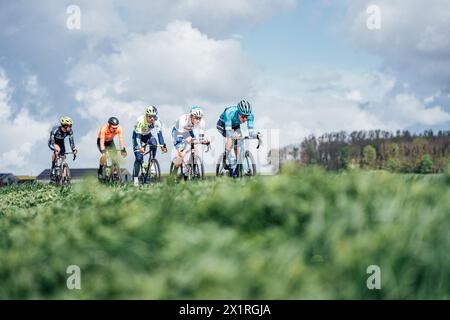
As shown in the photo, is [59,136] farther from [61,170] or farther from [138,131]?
[138,131]

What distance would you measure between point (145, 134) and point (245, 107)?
478cm

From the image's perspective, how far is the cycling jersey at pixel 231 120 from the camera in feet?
63.9

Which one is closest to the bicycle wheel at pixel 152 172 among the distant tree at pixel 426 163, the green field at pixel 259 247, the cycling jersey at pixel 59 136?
the cycling jersey at pixel 59 136

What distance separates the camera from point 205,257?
5070mm

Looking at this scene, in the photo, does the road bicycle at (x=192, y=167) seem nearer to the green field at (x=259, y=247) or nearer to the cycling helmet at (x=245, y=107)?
the cycling helmet at (x=245, y=107)

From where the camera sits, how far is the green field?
502 cm

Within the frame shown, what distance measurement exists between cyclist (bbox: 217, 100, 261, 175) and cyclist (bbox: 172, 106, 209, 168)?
0.76 meters

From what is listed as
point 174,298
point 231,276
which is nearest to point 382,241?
point 231,276

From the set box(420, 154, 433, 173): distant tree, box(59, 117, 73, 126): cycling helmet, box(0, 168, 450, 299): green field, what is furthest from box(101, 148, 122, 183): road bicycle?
box(420, 154, 433, 173): distant tree

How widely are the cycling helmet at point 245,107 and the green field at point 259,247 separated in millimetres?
12552

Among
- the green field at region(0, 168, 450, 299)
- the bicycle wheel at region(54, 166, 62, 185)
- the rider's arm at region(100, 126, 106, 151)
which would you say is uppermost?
the rider's arm at region(100, 126, 106, 151)

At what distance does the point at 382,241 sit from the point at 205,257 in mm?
1612

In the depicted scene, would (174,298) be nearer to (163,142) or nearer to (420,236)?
(420,236)

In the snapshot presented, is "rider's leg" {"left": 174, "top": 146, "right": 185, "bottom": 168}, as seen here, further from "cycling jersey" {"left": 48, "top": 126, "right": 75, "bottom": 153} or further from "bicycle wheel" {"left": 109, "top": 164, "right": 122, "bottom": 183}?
"cycling jersey" {"left": 48, "top": 126, "right": 75, "bottom": 153}
